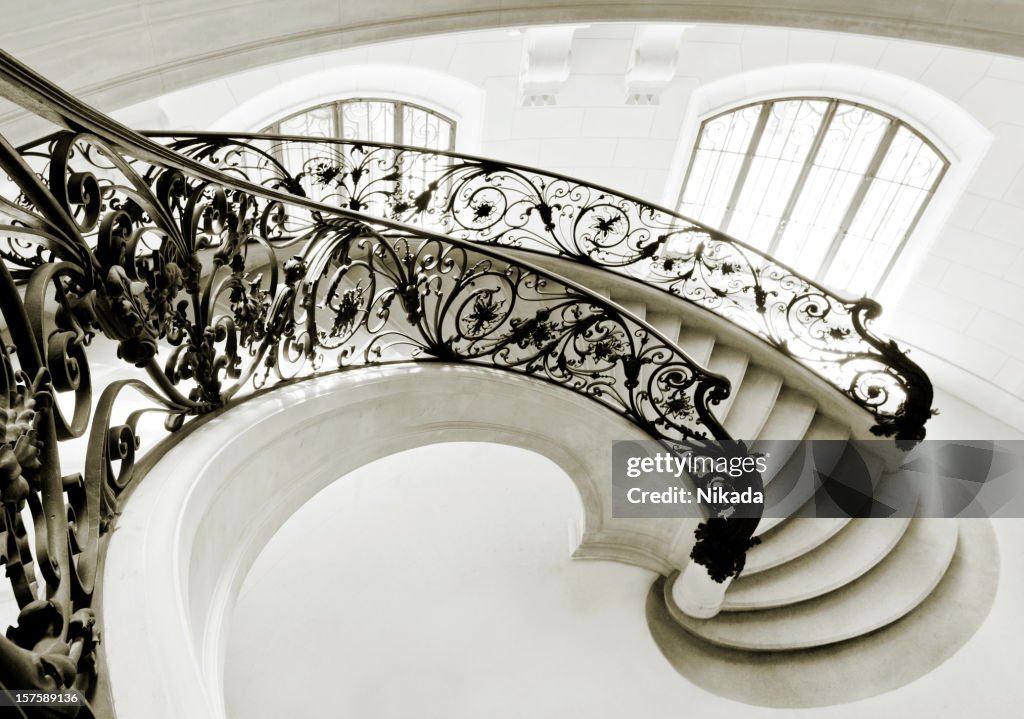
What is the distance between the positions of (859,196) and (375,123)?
6602mm

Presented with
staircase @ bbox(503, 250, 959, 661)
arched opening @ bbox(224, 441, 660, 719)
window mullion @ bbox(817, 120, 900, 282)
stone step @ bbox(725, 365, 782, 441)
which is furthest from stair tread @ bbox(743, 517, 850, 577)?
window mullion @ bbox(817, 120, 900, 282)

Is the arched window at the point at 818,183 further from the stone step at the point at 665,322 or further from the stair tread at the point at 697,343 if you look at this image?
the stair tread at the point at 697,343

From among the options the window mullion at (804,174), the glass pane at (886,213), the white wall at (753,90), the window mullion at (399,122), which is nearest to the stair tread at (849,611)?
the white wall at (753,90)

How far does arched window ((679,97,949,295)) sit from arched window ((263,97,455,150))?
11.6 ft

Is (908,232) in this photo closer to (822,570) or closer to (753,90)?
(753,90)

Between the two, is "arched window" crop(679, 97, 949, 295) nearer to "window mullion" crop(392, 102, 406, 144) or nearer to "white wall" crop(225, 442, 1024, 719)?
"window mullion" crop(392, 102, 406, 144)

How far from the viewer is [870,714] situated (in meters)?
4.09

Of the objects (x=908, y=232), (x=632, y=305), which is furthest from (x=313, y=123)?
(x=908, y=232)

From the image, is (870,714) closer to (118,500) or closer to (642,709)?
(642,709)

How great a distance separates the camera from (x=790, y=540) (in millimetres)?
4973

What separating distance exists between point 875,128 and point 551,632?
288 inches

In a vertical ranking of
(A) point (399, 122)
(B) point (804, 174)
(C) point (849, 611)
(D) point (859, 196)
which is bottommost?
(C) point (849, 611)

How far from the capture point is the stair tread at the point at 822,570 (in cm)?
468

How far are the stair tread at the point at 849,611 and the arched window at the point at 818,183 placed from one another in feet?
15.4
